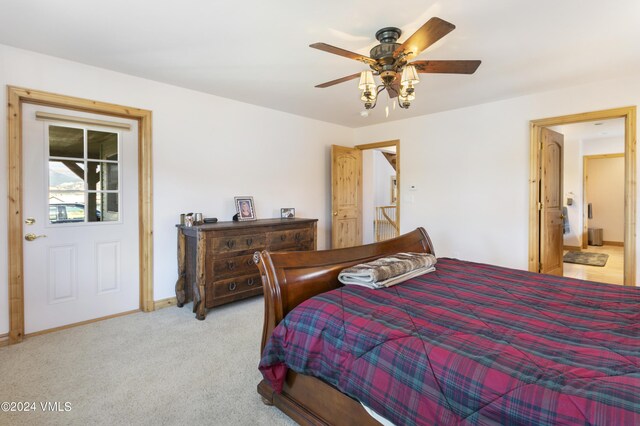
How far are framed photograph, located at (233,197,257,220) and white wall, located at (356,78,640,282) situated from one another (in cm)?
241

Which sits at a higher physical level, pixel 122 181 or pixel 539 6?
pixel 539 6

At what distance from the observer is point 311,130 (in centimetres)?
509

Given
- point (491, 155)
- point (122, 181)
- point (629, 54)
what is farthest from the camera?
point (491, 155)

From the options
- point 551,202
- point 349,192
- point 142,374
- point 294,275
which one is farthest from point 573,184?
point 142,374

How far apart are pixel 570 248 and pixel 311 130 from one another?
638cm

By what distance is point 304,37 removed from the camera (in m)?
2.47

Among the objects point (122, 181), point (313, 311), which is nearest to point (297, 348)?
point (313, 311)

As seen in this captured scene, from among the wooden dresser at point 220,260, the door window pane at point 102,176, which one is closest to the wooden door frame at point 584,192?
the wooden dresser at point 220,260

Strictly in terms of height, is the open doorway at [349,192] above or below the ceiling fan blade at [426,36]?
below

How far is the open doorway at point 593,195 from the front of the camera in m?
6.02

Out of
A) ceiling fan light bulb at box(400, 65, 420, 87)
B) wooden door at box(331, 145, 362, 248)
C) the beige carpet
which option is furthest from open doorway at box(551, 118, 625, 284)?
the beige carpet

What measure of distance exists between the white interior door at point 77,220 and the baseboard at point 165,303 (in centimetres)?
19

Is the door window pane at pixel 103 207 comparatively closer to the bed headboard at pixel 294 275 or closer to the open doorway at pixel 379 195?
the bed headboard at pixel 294 275

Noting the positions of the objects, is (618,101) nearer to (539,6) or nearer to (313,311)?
(539,6)
